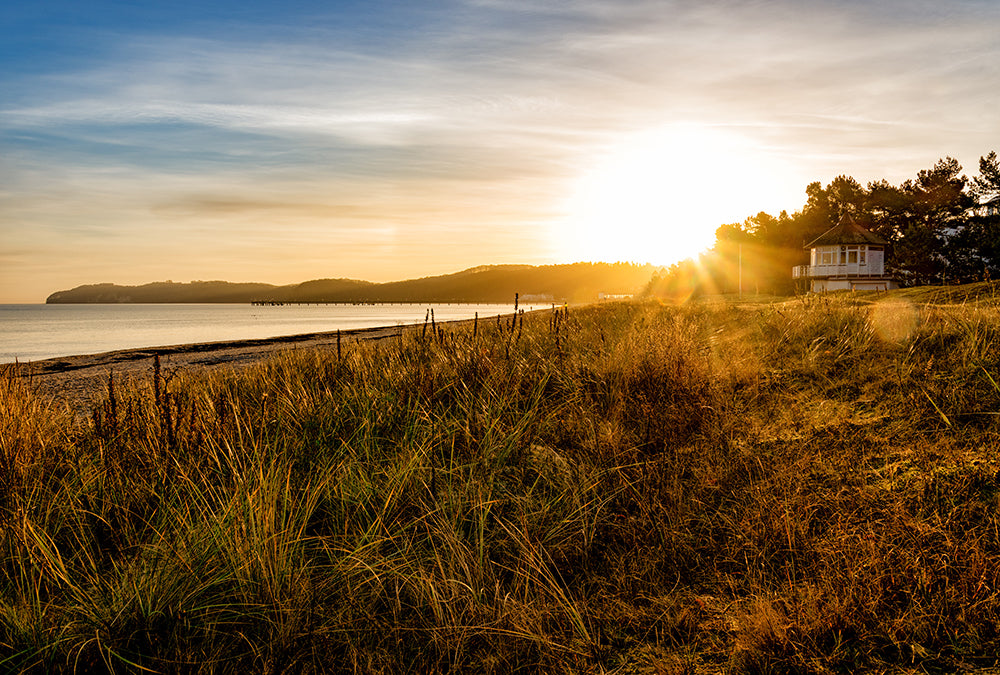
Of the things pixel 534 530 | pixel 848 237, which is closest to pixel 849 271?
pixel 848 237

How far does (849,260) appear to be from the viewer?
4506cm

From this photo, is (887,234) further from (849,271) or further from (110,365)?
(110,365)

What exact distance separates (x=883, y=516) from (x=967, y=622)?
861 millimetres

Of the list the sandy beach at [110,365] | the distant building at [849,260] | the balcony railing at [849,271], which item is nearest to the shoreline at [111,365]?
the sandy beach at [110,365]

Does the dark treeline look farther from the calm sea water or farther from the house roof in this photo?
the calm sea water

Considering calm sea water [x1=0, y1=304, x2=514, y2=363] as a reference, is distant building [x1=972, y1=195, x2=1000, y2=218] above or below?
above

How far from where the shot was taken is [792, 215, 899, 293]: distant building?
44.7 meters

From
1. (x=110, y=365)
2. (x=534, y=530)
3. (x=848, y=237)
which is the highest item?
(x=848, y=237)

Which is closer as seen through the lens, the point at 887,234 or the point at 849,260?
the point at 849,260

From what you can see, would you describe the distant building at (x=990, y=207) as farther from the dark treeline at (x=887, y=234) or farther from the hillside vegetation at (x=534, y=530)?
the hillside vegetation at (x=534, y=530)

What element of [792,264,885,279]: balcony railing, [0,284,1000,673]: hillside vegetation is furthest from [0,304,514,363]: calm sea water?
[792,264,885,279]: balcony railing

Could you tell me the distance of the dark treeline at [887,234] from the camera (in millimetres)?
43844

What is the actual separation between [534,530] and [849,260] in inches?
1926

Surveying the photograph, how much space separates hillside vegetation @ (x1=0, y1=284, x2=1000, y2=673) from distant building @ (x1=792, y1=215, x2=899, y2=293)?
44456mm
